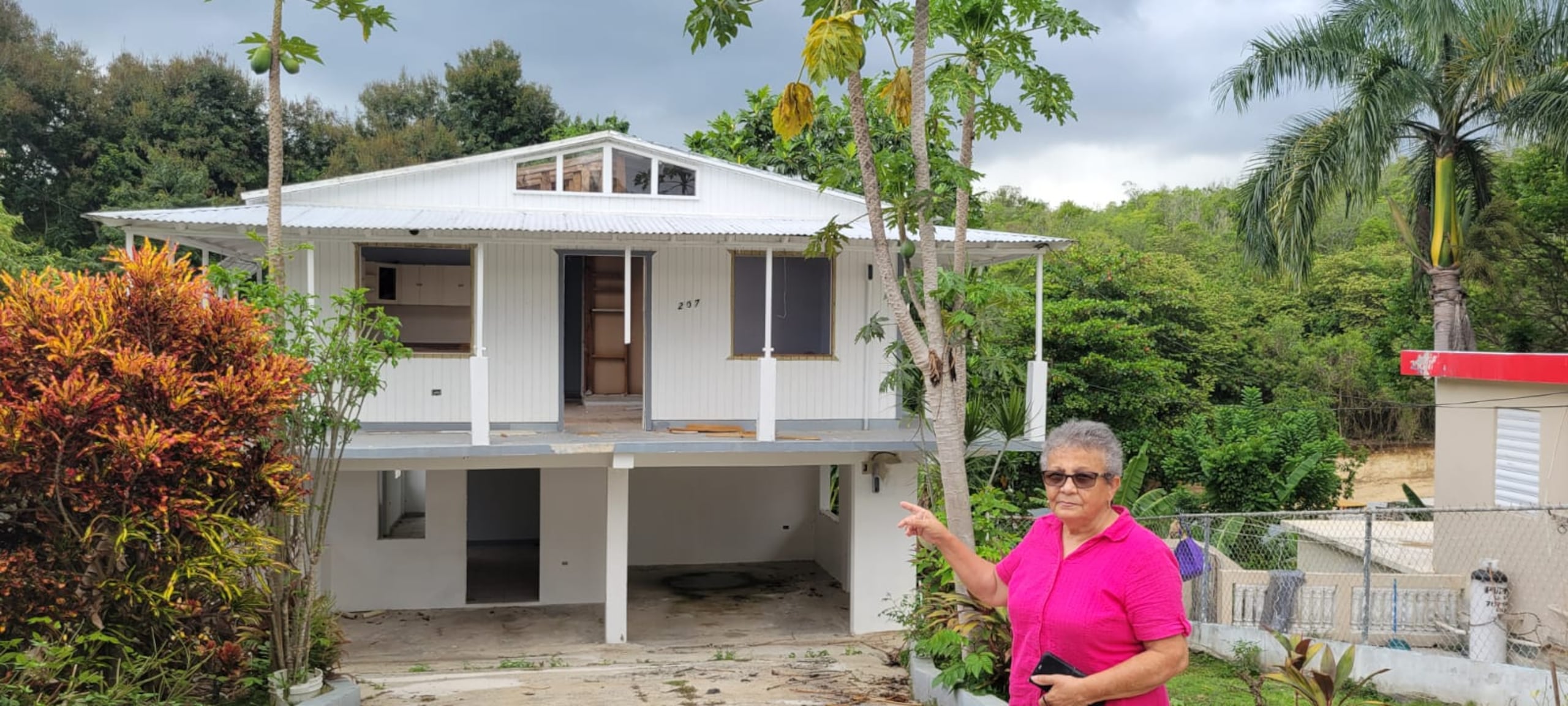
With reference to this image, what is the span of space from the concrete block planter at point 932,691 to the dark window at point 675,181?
6.92m

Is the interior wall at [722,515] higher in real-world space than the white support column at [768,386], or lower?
lower

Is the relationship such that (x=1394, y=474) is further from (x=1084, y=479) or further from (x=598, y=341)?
(x=1084, y=479)

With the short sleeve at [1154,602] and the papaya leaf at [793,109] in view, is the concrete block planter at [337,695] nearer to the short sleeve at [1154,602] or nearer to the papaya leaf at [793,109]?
the papaya leaf at [793,109]

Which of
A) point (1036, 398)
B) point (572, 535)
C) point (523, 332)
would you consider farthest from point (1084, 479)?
point (572, 535)

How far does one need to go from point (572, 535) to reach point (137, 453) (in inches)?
314

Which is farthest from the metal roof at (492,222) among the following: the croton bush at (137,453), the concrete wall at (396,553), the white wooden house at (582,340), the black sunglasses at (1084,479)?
the black sunglasses at (1084,479)

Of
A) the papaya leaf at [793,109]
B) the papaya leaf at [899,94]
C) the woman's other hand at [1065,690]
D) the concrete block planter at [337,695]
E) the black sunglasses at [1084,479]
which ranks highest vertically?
the papaya leaf at [899,94]

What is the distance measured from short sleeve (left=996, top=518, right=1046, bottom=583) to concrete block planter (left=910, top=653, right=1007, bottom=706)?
3.47 metres

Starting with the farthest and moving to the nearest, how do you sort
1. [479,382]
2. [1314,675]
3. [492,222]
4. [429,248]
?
[429,248] → [492,222] → [479,382] → [1314,675]

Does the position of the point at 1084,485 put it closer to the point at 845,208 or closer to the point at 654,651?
the point at 654,651

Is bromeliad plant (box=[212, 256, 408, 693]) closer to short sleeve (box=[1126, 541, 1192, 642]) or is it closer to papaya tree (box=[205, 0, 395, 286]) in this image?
papaya tree (box=[205, 0, 395, 286])

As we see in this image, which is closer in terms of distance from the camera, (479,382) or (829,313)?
(479,382)

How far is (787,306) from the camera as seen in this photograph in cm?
1261

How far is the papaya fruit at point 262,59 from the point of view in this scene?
24.4ft
